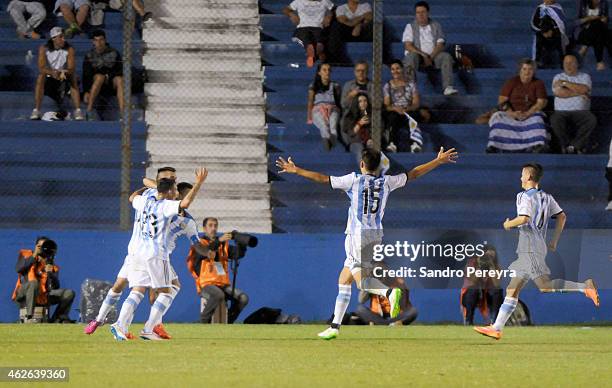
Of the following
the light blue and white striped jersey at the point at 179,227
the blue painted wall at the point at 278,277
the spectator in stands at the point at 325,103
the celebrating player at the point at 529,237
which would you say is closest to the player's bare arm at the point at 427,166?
the celebrating player at the point at 529,237

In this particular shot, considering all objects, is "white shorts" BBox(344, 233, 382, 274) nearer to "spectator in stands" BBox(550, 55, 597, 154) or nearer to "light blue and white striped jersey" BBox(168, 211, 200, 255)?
"light blue and white striped jersey" BBox(168, 211, 200, 255)

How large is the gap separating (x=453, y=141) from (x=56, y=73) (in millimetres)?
5865

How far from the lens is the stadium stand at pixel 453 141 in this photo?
741 inches

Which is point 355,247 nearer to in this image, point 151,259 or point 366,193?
point 366,193

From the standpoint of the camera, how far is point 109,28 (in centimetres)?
2175

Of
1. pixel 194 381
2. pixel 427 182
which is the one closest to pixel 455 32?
pixel 427 182

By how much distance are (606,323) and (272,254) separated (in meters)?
4.48

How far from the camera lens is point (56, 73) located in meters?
19.7

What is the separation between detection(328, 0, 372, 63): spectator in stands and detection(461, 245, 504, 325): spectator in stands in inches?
202

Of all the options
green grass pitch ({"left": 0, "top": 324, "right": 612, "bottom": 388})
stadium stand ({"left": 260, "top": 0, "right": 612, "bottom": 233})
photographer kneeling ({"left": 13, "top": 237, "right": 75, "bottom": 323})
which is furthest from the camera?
stadium stand ({"left": 260, "top": 0, "right": 612, "bottom": 233})

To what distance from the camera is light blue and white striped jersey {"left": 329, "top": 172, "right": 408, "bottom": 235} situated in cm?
1351

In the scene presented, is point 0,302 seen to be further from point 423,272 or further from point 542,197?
point 542,197

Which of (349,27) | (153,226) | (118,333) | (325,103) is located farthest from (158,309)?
(349,27)

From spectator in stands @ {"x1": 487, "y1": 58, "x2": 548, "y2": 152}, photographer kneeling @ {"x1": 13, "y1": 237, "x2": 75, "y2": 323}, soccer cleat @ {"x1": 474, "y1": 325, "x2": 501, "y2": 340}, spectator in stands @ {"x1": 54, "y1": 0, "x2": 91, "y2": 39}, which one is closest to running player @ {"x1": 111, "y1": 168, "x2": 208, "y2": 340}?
soccer cleat @ {"x1": 474, "y1": 325, "x2": 501, "y2": 340}
